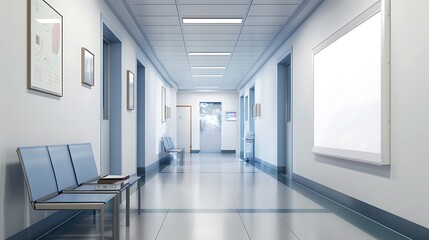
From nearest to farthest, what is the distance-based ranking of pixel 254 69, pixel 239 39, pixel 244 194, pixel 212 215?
pixel 212 215, pixel 244 194, pixel 239 39, pixel 254 69

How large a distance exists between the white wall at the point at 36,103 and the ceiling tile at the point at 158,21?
57 cm

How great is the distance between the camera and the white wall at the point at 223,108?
17.4 meters

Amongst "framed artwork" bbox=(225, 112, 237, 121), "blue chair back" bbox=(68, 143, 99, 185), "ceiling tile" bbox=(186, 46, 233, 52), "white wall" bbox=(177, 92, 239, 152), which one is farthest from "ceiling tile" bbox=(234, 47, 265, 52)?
"framed artwork" bbox=(225, 112, 237, 121)

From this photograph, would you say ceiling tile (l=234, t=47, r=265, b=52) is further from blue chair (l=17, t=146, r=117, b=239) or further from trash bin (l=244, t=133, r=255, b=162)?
blue chair (l=17, t=146, r=117, b=239)

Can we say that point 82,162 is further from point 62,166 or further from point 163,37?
point 163,37

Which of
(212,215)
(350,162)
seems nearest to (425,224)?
(350,162)

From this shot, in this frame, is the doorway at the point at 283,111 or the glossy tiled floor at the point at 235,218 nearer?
the glossy tiled floor at the point at 235,218

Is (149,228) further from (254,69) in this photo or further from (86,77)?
(254,69)

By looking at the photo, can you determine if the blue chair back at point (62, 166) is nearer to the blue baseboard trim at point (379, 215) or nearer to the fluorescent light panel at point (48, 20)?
the fluorescent light panel at point (48, 20)

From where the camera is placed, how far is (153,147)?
32.1ft

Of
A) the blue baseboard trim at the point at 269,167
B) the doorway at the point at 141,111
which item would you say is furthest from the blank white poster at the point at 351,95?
the doorway at the point at 141,111

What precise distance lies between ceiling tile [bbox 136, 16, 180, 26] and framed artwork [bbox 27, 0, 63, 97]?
270cm

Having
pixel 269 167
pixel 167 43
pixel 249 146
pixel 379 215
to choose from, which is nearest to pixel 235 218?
pixel 379 215

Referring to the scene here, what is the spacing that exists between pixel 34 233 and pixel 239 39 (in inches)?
222
